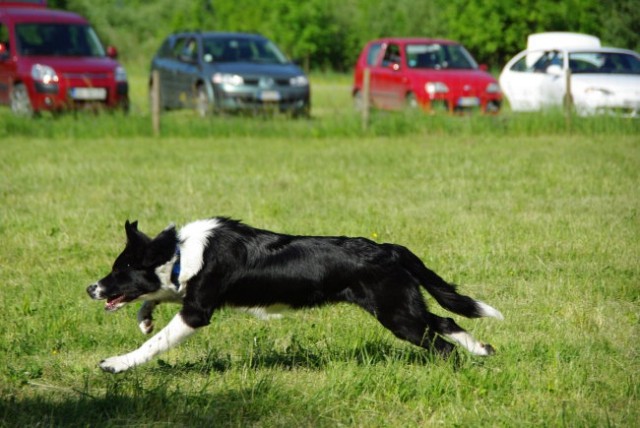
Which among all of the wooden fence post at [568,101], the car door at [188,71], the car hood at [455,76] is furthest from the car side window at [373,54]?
the wooden fence post at [568,101]

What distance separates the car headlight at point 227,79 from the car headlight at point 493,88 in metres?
4.59

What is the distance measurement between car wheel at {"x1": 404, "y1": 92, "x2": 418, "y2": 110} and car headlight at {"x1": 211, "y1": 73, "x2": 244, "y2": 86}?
3.12m

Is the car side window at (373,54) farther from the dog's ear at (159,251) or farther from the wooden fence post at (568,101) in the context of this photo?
the dog's ear at (159,251)

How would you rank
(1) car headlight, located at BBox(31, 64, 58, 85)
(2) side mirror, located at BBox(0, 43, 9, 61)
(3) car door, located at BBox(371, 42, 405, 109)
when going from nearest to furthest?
(1) car headlight, located at BBox(31, 64, 58, 85)
(2) side mirror, located at BBox(0, 43, 9, 61)
(3) car door, located at BBox(371, 42, 405, 109)

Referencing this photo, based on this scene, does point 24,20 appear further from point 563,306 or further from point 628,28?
point 628,28

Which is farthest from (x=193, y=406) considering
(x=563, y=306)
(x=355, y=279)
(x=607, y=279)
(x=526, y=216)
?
(x=526, y=216)

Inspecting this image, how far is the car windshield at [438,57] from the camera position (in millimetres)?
19031

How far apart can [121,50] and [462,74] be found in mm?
32491

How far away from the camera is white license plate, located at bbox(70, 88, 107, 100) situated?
17153 millimetres

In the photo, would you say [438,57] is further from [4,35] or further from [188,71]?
[4,35]

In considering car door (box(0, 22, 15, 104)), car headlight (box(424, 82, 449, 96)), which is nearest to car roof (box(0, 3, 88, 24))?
car door (box(0, 22, 15, 104))

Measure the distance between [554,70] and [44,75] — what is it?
9394 millimetres

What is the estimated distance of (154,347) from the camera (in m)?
4.82

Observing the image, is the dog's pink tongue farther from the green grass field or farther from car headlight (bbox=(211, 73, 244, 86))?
car headlight (bbox=(211, 73, 244, 86))
